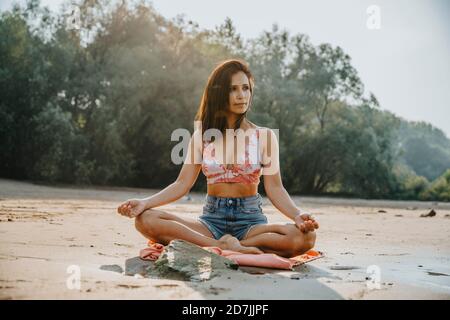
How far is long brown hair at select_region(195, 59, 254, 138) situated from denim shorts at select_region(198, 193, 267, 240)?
0.57m

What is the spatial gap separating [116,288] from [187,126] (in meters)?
18.1

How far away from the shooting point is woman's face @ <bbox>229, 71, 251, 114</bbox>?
3.96 metres

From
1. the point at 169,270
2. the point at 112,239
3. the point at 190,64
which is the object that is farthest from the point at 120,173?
the point at 169,270

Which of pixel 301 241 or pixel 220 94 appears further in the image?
pixel 220 94

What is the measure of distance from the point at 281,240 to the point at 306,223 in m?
0.23

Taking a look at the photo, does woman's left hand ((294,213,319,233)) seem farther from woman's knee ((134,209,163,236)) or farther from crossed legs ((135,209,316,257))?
woman's knee ((134,209,163,236))

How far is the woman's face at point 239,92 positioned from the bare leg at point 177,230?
0.91 meters

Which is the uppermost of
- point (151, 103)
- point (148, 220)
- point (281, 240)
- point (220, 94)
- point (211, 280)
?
point (151, 103)

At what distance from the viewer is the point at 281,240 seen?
3732 mm

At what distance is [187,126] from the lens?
20.5 m

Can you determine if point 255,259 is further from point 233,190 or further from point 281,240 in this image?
point 233,190

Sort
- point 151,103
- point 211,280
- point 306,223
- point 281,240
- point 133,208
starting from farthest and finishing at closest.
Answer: point 151,103 < point 133,208 < point 281,240 < point 306,223 < point 211,280

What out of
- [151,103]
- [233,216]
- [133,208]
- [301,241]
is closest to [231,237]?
[233,216]
